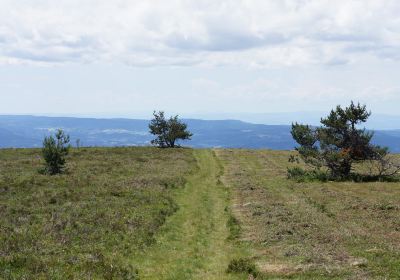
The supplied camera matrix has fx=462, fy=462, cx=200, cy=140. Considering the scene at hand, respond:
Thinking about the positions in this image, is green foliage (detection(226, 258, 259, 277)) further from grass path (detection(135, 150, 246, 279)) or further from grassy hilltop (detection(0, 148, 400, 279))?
grass path (detection(135, 150, 246, 279))

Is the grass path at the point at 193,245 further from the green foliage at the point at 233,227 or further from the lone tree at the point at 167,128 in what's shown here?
the lone tree at the point at 167,128

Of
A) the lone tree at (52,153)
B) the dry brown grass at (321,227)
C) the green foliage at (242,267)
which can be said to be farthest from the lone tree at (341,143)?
the green foliage at (242,267)

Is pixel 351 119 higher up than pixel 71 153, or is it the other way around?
pixel 351 119

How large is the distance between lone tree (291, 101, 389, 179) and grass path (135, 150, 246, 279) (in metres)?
14.5

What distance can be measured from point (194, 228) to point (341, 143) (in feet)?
89.2

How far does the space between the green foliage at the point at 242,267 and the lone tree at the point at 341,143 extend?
31.0 metres

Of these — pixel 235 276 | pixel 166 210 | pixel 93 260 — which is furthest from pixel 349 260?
pixel 166 210

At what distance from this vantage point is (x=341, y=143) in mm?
47781

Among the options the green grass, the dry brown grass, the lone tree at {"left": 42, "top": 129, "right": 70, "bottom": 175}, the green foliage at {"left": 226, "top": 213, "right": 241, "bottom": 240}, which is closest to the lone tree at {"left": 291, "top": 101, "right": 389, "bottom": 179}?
the dry brown grass

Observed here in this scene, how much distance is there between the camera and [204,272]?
1725 centimetres

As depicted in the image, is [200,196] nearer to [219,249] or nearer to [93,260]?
[219,249]

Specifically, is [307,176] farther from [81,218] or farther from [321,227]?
[81,218]

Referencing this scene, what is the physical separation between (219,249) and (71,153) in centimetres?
5801

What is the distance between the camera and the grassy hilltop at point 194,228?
16.8 m
